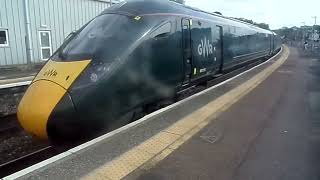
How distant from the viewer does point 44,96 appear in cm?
571

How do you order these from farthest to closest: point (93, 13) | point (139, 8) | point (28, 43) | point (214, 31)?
point (93, 13) → point (28, 43) → point (214, 31) → point (139, 8)

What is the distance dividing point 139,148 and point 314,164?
2.52m

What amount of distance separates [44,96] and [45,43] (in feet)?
66.5

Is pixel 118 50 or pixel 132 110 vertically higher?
pixel 118 50

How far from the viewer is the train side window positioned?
24.4ft

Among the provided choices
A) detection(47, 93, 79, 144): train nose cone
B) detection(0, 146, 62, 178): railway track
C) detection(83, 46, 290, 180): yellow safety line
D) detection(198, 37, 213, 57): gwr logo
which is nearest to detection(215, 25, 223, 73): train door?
detection(198, 37, 213, 57): gwr logo

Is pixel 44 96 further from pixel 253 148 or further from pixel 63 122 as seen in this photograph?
pixel 253 148

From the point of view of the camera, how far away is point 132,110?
6895mm

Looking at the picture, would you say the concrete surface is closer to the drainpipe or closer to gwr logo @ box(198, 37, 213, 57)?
gwr logo @ box(198, 37, 213, 57)

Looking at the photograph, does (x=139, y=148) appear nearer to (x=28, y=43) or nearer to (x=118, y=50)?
(x=118, y=50)

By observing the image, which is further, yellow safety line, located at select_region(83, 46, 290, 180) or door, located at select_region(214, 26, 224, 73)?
door, located at select_region(214, 26, 224, 73)

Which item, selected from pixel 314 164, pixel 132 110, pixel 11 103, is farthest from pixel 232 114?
pixel 11 103

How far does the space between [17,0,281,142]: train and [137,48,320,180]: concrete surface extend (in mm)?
1463

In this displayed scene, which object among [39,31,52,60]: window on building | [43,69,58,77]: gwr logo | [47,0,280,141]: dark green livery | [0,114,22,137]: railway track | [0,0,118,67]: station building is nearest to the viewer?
[47,0,280,141]: dark green livery
